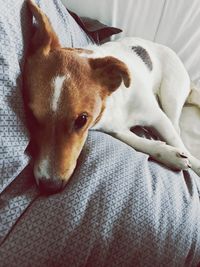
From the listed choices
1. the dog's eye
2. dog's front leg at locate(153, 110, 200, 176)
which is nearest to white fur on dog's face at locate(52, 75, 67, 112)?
the dog's eye

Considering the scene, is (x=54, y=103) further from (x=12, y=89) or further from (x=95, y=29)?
(x=95, y=29)

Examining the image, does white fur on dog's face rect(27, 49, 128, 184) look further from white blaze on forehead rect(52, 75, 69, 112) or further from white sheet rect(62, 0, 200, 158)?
white sheet rect(62, 0, 200, 158)

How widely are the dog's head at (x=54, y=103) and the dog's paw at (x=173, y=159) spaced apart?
35 centimetres

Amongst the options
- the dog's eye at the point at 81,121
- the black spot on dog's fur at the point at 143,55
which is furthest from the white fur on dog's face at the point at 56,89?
the black spot on dog's fur at the point at 143,55

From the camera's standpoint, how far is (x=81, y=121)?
1362mm

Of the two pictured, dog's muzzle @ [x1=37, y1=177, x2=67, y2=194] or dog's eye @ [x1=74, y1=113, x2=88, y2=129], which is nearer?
dog's muzzle @ [x1=37, y1=177, x2=67, y2=194]

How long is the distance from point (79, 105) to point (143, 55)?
0.98 meters

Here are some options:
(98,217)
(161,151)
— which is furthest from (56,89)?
(161,151)

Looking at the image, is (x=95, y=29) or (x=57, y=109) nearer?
(x=57, y=109)

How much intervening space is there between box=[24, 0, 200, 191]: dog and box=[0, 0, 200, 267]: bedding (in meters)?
0.06

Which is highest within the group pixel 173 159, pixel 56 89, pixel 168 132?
pixel 56 89

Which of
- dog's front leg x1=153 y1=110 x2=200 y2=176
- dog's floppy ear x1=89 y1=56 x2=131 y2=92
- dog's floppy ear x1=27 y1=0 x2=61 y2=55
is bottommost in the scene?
dog's front leg x1=153 y1=110 x2=200 y2=176

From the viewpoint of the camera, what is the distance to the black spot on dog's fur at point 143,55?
2.18 meters

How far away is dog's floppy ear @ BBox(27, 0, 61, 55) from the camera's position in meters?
1.34
